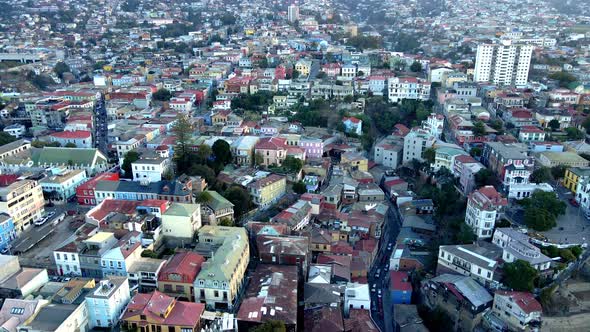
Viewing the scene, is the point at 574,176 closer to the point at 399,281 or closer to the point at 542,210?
the point at 542,210

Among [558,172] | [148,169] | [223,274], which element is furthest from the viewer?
[558,172]

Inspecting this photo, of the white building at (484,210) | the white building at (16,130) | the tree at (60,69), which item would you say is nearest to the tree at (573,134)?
the white building at (484,210)

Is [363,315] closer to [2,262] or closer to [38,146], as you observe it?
[2,262]

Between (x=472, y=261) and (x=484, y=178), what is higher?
(x=484, y=178)

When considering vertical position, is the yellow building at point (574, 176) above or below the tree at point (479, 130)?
below

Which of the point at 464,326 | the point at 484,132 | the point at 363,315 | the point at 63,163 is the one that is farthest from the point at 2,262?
the point at 484,132

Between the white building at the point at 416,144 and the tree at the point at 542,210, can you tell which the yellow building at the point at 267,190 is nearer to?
the white building at the point at 416,144

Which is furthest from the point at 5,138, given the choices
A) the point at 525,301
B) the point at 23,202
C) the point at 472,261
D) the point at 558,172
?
the point at 558,172
